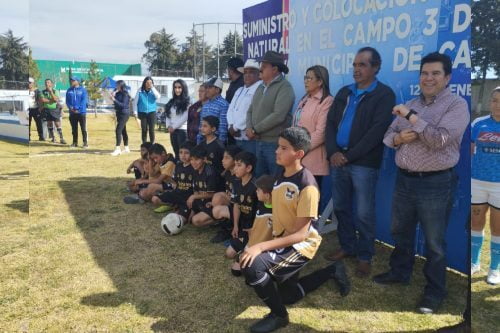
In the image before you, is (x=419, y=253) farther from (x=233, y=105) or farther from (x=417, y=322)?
(x=233, y=105)

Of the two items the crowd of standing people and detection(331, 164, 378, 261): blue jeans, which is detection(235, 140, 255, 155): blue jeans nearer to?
the crowd of standing people

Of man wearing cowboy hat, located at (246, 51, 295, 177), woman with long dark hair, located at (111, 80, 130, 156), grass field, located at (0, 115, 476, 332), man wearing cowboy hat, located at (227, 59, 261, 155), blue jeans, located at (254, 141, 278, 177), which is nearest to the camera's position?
grass field, located at (0, 115, 476, 332)

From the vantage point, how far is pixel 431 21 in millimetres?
3336

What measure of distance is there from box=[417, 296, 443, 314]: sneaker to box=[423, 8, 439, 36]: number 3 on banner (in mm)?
2139

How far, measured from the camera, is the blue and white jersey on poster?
6.95 ft

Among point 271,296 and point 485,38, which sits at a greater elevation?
point 485,38

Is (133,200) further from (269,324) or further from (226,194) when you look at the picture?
(269,324)

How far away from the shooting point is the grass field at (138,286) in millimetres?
2762

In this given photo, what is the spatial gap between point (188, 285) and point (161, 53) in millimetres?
28995

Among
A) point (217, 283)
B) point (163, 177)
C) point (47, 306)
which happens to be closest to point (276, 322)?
point (217, 283)

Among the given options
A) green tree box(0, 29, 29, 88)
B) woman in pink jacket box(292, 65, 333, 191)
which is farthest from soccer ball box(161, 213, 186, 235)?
green tree box(0, 29, 29, 88)

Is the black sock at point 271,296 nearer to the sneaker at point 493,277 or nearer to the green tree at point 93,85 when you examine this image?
the sneaker at point 493,277

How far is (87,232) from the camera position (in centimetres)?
466

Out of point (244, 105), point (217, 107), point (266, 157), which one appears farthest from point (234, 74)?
point (266, 157)
